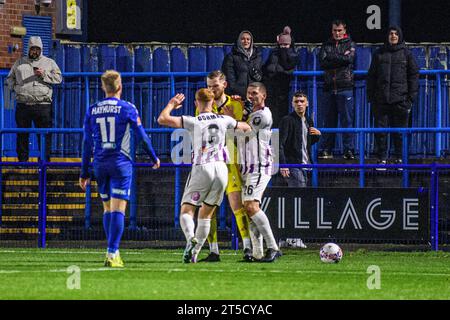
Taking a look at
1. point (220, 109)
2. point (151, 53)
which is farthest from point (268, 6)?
point (220, 109)

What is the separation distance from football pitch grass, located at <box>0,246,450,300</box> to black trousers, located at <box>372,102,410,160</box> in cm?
341

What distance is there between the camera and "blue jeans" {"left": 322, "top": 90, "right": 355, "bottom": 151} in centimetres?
2220

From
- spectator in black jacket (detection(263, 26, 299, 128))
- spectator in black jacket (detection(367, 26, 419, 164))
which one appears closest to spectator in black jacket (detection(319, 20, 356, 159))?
spectator in black jacket (detection(367, 26, 419, 164))

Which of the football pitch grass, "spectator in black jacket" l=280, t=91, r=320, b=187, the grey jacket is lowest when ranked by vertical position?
the football pitch grass

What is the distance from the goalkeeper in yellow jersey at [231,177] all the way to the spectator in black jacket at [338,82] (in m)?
5.03

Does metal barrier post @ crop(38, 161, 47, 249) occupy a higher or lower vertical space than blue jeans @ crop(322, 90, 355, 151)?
lower

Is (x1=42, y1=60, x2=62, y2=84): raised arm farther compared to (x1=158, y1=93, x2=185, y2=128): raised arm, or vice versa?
(x1=42, y1=60, x2=62, y2=84): raised arm

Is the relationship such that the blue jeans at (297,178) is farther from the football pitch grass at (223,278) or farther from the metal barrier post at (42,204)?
the metal barrier post at (42,204)

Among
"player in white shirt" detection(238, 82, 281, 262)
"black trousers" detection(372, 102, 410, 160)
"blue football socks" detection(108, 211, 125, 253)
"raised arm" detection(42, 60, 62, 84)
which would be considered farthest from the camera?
"raised arm" detection(42, 60, 62, 84)

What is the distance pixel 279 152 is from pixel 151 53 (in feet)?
15.0

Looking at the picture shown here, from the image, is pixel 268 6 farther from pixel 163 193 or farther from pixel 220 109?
pixel 220 109

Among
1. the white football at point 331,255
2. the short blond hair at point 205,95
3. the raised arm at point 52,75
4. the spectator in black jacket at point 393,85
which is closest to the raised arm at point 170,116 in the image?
the short blond hair at point 205,95

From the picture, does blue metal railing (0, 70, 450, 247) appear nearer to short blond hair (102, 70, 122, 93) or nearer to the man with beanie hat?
the man with beanie hat

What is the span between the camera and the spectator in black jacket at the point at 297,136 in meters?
20.5
